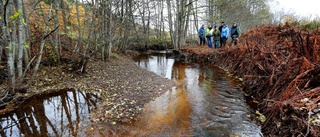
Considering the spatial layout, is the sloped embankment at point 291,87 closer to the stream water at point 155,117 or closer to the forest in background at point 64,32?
the stream water at point 155,117

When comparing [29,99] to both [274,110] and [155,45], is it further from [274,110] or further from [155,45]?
[155,45]

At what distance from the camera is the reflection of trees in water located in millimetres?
4432

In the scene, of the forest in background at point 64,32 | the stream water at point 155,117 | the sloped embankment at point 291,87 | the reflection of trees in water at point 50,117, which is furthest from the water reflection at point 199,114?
→ the forest in background at point 64,32

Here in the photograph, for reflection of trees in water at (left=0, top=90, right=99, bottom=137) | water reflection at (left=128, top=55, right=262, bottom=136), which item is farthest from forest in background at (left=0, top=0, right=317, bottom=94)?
water reflection at (left=128, top=55, right=262, bottom=136)

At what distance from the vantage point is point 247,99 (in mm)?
6508

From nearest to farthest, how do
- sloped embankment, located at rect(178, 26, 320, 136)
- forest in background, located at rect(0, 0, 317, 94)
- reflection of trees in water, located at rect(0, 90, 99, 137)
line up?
1. sloped embankment, located at rect(178, 26, 320, 136)
2. reflection of trees in water, located at rect(0, 90, 99, 137)
3. forest in background, located at rect(0, 0, 317, 94)

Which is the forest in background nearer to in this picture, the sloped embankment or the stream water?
the stream water

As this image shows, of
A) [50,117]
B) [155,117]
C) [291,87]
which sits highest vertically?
[291,87]

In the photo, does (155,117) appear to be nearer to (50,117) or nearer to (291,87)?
(50,117)

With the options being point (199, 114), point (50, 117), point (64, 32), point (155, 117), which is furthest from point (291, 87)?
point (64, 32)

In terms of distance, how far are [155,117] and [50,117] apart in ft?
9.14

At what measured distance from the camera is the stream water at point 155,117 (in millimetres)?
4445

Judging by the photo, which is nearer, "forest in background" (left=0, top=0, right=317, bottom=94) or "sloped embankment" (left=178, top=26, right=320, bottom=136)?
"sloped embankment" (left=178, top=26, right=320, bottom=136)

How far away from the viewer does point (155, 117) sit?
5.24 meters
